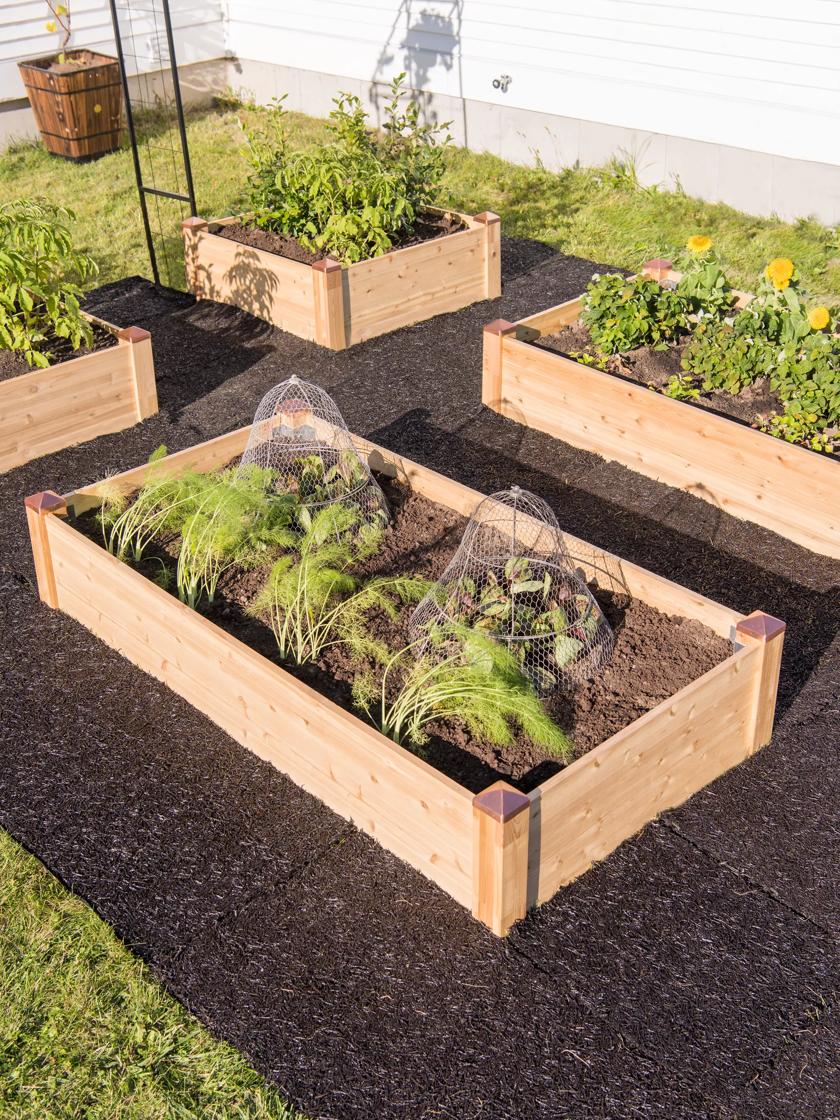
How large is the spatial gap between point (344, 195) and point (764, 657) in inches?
196

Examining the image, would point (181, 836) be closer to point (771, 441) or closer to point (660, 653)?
point (660, 653)

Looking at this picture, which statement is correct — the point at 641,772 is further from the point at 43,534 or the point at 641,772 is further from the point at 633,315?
the point at 633,315

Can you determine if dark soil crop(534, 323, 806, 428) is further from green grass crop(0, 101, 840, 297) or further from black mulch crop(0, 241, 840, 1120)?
green grass crop(0, 101, 840, 297)

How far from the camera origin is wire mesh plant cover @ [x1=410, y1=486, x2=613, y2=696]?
4.57 meters

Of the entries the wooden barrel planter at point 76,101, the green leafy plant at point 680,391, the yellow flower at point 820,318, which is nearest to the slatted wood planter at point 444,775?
the green leafy plant at point 680,391

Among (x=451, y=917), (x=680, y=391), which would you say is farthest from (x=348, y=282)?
(x=451, y=917)

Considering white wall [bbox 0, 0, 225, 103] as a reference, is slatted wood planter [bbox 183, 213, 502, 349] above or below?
below

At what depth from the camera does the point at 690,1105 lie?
3.36m

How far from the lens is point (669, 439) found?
246 inches

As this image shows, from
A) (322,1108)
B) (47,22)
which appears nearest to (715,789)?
(322,1108)

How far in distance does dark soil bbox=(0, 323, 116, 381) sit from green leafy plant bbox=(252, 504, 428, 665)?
8.17ft

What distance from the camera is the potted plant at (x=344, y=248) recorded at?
7926 millimetres

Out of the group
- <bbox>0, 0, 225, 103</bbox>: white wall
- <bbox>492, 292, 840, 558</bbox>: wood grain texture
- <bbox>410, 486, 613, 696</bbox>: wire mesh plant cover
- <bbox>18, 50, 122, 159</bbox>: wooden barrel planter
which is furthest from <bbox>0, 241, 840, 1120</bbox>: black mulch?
<bbox>0, 0, 225, 103</bbox>: white wall

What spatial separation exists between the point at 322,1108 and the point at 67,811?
157 cm
